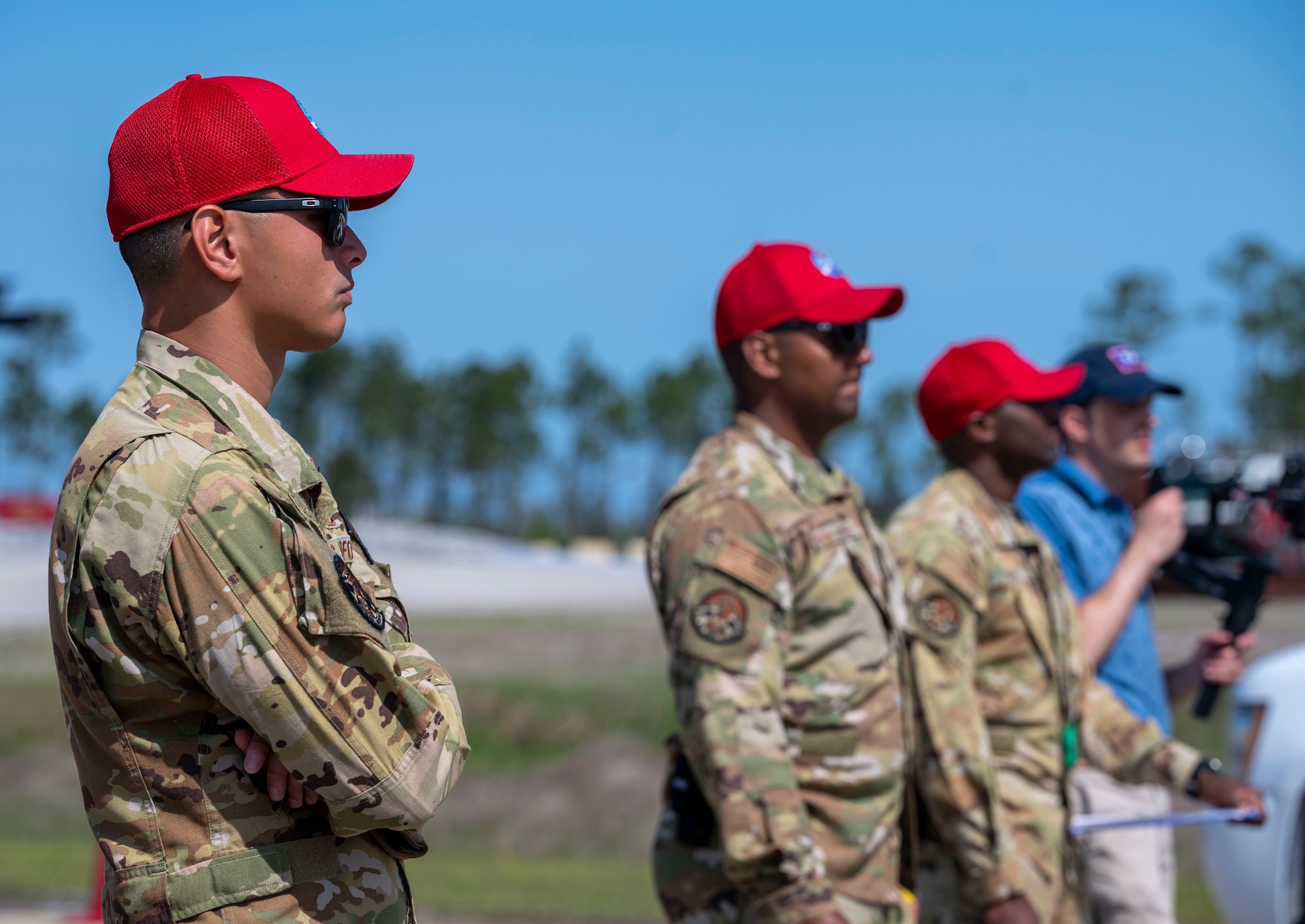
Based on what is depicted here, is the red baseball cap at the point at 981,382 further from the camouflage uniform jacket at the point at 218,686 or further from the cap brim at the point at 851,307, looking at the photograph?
the camouflage uniform jacket at the point at 218,686

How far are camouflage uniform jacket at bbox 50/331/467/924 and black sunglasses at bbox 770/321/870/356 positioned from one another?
1924 mm

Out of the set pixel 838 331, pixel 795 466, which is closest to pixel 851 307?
pixel 838 331

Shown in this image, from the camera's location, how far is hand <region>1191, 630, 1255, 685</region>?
17.1 feet

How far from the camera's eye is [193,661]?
74.2 inches

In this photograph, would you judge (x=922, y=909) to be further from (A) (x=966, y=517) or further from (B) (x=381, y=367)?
(B) (x=381, y=367)

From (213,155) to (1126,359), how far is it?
3.86 m

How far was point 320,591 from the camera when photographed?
6.34ft

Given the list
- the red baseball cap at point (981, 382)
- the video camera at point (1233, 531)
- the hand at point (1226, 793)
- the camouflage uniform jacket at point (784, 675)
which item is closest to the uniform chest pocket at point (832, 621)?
the camouflage uniform jacket at point (784, 675)

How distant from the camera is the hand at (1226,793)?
171 inches

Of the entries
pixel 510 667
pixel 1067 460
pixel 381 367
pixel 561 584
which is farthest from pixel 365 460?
pixel 1067 460

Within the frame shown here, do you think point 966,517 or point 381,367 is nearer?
point 966,517

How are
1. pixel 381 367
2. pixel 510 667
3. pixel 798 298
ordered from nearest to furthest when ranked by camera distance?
pixel 798 298 < pixel 510 667 < pixel 381 367

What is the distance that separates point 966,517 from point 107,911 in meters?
2.80

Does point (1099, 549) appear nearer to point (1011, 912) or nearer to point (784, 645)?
point (1011, 912)
